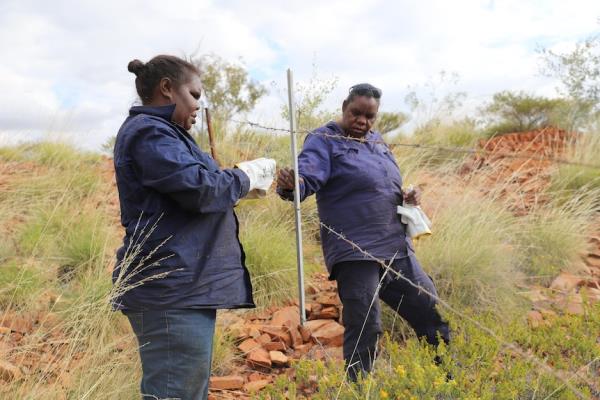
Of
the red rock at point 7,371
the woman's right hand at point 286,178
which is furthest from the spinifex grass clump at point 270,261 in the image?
the red rock at point 7,371

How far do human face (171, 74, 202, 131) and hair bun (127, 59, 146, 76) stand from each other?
148mm

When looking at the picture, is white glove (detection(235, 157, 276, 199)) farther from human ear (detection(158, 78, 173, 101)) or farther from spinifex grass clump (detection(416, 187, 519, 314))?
spinifex grass clump (detection(416, 187, 519, 314))

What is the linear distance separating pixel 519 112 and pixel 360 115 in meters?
9.37

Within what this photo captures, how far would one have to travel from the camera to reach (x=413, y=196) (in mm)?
2879

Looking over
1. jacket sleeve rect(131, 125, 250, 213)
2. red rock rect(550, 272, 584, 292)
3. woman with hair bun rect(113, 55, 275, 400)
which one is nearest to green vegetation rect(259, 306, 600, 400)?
woman with hair bun rect(113, 55, 275, 400)

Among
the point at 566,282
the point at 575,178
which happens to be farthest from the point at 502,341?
the point at 575,178

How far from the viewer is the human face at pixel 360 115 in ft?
9.60

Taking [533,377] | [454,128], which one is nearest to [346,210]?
[533,377]

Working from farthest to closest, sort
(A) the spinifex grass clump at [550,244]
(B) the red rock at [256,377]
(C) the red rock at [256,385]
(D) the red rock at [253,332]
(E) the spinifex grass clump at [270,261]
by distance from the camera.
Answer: (A) the spinifex grass clump at [550,244]
(E) the spinifex grass clump at [270,261]
(D) the red rock at [253,332]
(B) the red rock at [256,377]
(C) the red rock at [256,385]

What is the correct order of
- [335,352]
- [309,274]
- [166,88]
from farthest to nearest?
1. [309,274]
2. [335,352]
3. [166,88]

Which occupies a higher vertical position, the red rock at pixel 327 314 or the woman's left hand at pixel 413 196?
the woman's left hand at pixel 413 196

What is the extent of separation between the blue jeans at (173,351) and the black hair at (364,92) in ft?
4.73

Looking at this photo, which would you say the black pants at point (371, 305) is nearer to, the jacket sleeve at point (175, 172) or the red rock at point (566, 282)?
the jacket sleeve at point (175, 172)

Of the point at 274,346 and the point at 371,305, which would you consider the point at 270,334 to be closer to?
the point at 274,346
